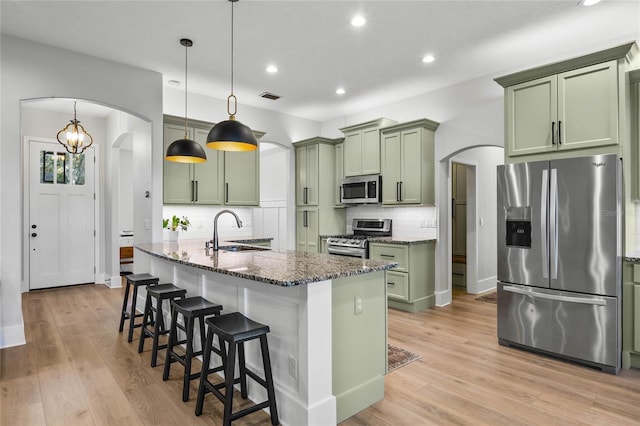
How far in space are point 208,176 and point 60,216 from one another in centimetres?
310

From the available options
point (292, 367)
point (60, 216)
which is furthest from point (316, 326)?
point (60, 216)

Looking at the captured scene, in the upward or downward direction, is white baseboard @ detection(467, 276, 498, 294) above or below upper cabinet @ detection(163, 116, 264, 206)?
below

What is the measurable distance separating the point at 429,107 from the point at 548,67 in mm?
1998

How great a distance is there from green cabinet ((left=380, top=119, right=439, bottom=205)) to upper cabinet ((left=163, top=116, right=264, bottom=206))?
1999mm

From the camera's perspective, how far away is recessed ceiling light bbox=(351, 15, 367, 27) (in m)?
3.22

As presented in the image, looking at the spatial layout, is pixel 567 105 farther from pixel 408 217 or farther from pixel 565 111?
pixel 408 217

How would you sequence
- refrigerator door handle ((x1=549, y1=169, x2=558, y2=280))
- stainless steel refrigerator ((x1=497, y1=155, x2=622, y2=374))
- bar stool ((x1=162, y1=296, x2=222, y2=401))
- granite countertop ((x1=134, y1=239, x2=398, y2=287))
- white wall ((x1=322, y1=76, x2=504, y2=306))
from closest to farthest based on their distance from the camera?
1. granite countertop ((x1=134, y1=239, x2=398, y2=287))
2. bar stool ((x1=162, y1=296, x2=222, y2=401))
3. stainless steel refrigerator ((x1=497, y1=155, x2=622, y2=374))
4. refrigerator door handle ((x1=549, y1=169, x2=558, y2=280))
5. white wall ((x1=322, y1=76, x2=504, y2=306))

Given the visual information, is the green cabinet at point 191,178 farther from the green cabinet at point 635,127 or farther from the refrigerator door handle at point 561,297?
the green cabinet at point 635,127

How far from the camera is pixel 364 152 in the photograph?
5566 millimetres

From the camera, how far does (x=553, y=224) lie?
317cm

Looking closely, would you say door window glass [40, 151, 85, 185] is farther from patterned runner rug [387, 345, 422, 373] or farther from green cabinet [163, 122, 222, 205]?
patterned runner rug [387, 345, 422, 373]

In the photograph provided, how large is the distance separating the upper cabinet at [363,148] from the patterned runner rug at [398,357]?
107 inches

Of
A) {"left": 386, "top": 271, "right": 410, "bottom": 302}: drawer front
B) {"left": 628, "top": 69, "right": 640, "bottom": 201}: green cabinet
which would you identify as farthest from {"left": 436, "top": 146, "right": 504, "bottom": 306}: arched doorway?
{"left": 628, "top": 69, "right": 640, "bottom": 201}: green cabinet

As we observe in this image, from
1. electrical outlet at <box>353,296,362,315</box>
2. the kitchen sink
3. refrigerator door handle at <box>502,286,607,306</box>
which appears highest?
the kitchen sink
